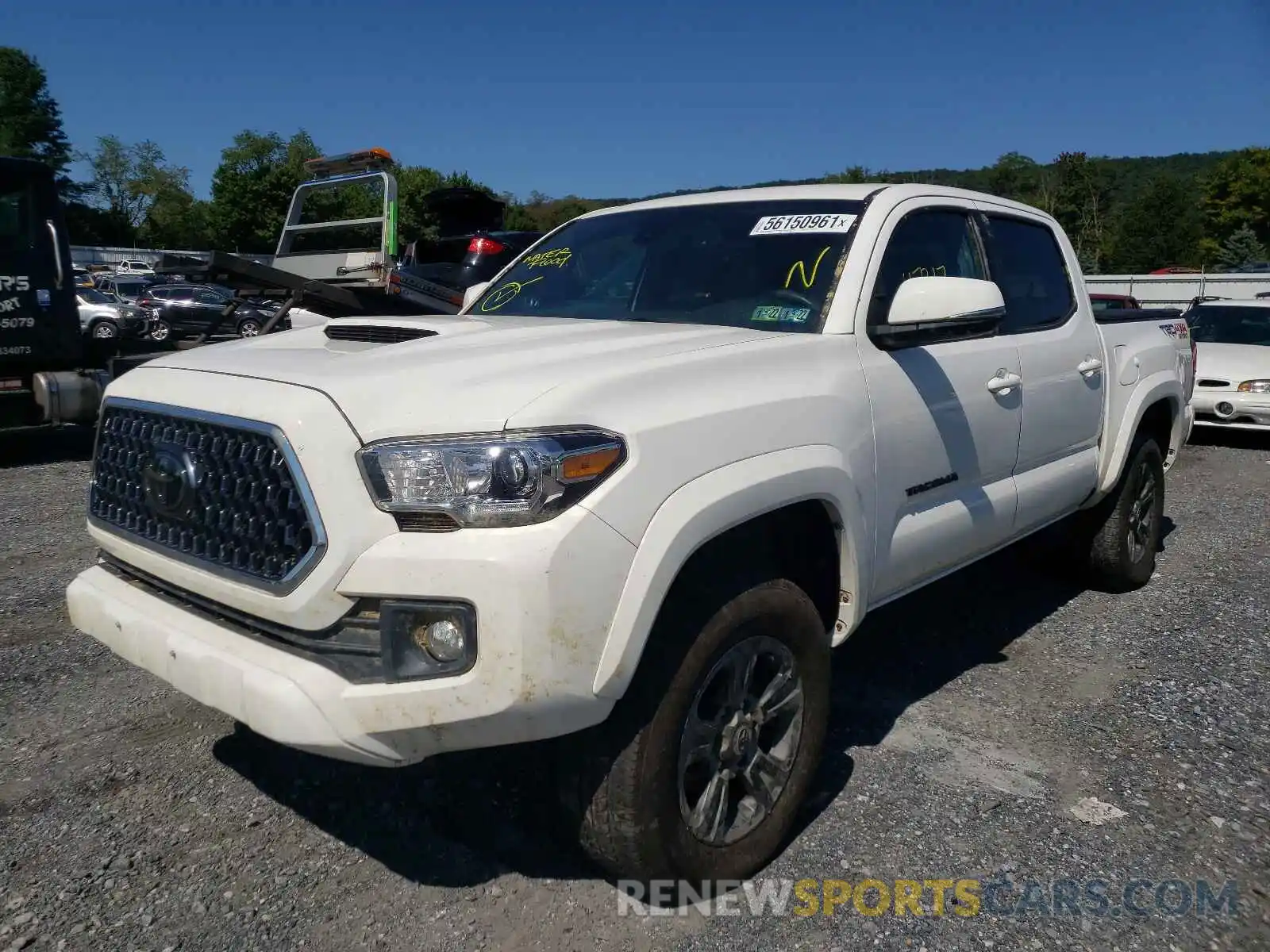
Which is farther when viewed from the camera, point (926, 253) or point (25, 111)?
point (25, 111)

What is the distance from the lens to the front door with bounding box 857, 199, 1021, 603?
10.2ft

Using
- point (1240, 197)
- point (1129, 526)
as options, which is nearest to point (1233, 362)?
point (1129, 526)

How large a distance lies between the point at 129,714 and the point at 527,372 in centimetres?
230

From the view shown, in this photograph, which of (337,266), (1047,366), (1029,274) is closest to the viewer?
(1047,366)

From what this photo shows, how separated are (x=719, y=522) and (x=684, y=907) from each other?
1.03 m

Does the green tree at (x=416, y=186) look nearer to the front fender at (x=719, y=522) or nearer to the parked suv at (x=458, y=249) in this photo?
the parked suv at (x=458, y=249)

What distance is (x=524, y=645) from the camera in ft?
6.77

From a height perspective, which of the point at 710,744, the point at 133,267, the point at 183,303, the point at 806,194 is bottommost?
the point at 133,267

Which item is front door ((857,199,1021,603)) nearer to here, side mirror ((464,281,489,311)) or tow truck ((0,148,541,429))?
side mirror ((464,281,489,311))

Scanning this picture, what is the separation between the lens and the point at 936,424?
3.30 metres

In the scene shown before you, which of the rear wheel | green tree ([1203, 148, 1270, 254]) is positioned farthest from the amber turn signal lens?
green tree ([1203, 148, 1270, 254])

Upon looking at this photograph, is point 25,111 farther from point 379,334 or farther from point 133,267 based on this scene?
point 379,334

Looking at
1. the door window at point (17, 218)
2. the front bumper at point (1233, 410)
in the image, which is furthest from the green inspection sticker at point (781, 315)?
the front bumper at point (1233, 410)

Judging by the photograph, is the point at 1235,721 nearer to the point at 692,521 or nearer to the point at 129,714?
the point at 692,521
